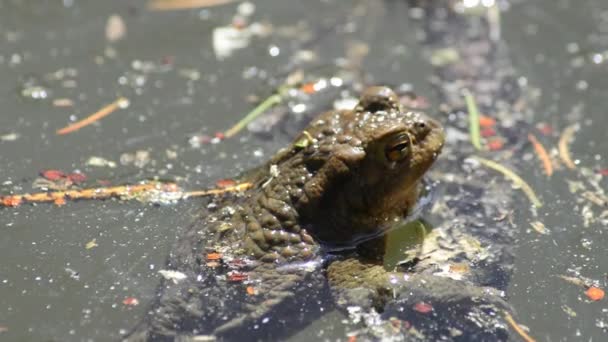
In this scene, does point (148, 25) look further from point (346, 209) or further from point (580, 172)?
point (580, 172)

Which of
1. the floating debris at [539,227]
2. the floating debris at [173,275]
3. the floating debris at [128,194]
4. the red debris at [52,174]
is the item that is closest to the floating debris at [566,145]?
the floating debris at [539,227]

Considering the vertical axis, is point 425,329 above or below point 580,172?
below

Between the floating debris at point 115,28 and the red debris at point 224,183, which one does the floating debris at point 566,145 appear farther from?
the floating debris at point 115,28

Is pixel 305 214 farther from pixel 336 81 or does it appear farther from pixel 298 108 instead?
pixel 336 81

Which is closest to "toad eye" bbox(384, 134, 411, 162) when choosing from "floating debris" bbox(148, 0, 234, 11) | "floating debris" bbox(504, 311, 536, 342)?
"floating debris" bbox(504, 311, 536, 342)

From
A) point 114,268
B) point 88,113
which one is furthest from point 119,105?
point 114,268

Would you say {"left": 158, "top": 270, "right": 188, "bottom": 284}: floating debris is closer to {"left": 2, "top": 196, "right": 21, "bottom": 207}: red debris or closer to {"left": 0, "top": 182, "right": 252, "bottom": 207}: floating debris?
{"left": 0, "top": 182, "right": 252, "bottom": 207}: floating debris
